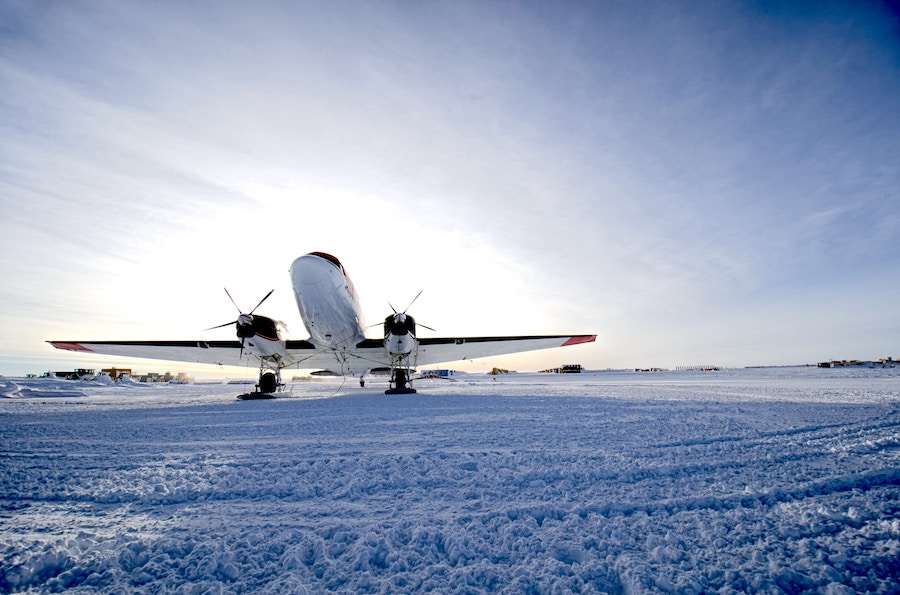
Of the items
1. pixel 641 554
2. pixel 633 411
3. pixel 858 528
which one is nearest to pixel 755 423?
pixel 633 411

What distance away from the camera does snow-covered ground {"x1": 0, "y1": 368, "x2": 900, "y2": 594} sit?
191cm

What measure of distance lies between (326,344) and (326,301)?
3.96m

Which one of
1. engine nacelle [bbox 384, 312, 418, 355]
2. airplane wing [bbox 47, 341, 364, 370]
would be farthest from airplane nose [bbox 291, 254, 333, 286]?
airplane wing [bbox 47, 341, 364, 370]

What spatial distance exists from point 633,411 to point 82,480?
8278 mm

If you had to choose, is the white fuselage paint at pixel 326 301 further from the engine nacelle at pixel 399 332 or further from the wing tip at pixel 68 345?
the wing tip at pixel 68 345

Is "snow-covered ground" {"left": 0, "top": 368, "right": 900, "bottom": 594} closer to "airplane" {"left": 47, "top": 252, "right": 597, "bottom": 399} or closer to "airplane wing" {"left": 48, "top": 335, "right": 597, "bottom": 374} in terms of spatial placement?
"airplane" {"left": 47, "top": 252, "right": 597, "bottom": 399}

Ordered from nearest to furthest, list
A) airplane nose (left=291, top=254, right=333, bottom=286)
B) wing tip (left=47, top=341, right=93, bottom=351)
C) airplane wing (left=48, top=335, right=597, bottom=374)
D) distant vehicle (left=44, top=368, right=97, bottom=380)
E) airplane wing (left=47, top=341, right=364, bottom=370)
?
airplane nose (left=291, top=254, right=333, bottom=286)
airplane wing (left=47, top=341, right=364, bottom=370)
airplane wing (left=48, top=335, right=597, bottom=374)
wing tip (left=47, top=341, right=93, bottom=351)
distant vehicle (left=44, top=368, right=97, bottom=380)

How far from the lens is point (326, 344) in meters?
17.4

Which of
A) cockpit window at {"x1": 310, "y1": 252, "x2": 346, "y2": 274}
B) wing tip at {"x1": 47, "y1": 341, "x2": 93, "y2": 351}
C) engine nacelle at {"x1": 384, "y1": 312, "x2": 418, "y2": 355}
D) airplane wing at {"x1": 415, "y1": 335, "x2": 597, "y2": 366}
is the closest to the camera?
cockpit window at {"x1": 310, "y1": 252, "x2": 346, "y2": 274}

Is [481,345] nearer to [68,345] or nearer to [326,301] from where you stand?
[326,301]

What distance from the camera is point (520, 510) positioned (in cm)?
266

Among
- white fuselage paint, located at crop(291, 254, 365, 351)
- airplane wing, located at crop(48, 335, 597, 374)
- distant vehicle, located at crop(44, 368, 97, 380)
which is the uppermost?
white fuselage paint, located at crop(291, 254, 365, 351)

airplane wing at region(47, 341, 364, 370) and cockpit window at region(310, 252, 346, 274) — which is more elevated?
cockpit window at region(310, 252, 346, 274)

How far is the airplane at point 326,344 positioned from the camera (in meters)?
14.2
